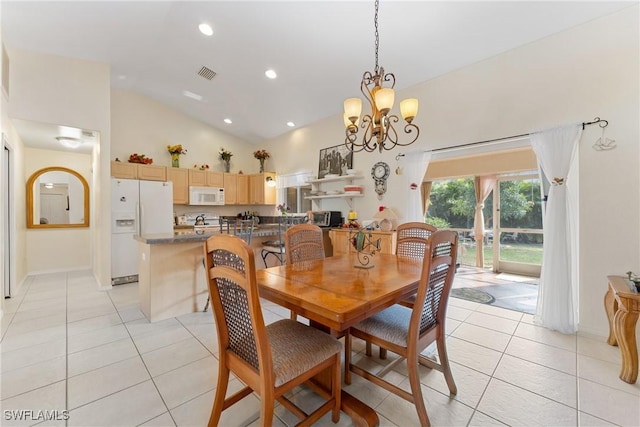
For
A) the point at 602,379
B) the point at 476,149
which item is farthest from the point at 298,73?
the point at 602,379

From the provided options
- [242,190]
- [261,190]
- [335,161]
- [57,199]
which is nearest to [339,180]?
[335,161]

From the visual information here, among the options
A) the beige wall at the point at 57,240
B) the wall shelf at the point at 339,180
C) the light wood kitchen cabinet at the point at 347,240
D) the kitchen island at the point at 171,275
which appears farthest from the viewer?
the beige wall at the point at 57,240

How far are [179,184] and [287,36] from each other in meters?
3.69

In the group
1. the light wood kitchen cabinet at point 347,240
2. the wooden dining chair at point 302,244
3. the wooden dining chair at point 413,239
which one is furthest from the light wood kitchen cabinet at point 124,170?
the wooden dining chair at point 413,239

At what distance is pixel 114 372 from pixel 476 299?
156 inches

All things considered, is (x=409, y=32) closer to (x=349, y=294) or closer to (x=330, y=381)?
(x=349, y=294)

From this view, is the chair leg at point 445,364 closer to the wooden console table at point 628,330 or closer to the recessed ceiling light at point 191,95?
the wooden console table at point 628,330

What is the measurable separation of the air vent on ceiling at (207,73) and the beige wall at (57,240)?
3151mm

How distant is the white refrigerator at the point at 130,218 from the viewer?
4.20 m

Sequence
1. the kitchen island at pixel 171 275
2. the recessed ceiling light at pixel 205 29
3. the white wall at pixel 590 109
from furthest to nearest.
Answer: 1. the recessed ceiling light at pixel 205 29
2. the kitchen island at pixel 171 275
3. the white wall at pixel 590 109

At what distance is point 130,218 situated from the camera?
432 cm

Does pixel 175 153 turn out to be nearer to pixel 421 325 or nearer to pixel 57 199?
pixel 57 199

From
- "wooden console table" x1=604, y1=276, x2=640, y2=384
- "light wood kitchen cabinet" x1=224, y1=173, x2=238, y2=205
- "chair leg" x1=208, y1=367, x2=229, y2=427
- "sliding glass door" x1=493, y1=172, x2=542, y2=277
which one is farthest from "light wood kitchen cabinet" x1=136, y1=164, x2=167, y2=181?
"sliding glass door" x1=493, y1=172, x2=542, y2=277

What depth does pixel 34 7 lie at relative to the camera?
109 inches
